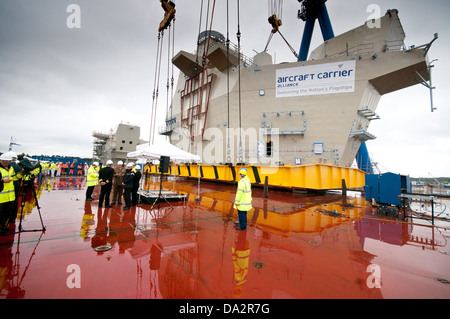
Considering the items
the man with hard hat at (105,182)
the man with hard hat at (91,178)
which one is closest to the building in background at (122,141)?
the man with hard hat at (91,178)

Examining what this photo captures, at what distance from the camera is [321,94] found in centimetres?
1381

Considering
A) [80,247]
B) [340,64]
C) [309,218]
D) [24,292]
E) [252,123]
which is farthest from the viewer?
[252,123]

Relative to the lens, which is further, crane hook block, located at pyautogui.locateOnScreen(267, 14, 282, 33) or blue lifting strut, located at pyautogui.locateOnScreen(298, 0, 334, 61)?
blue lifting strut, located at pyautogui.locateOnScreen(298, 0, 334, 61)

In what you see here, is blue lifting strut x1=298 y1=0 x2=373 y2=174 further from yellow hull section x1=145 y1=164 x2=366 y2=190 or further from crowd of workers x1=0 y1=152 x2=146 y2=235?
crowd of workers x1=0 y1=152 x2=146 y2=235

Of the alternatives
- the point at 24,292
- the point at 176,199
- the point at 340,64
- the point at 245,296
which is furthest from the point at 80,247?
the point at 340,64

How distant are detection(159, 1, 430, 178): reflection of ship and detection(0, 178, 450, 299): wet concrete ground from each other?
849cm

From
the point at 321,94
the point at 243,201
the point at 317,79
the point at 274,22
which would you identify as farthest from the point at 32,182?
the point at 274,22

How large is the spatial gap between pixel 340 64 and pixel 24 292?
17.6 metres

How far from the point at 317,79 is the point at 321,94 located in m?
1.20

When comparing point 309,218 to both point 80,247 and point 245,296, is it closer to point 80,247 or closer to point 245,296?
point 245,296

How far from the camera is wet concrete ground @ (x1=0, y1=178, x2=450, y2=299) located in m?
2.09

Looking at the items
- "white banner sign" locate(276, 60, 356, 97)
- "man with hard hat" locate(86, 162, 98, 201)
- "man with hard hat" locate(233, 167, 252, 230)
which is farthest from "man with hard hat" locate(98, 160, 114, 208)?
"white banner sign" locate(276, 60, 356, 97)

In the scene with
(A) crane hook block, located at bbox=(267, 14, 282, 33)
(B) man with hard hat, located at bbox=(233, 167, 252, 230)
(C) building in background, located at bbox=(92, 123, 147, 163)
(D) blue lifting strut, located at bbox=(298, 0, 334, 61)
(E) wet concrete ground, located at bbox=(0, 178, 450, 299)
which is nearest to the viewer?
(E) wet concrete ground, located at bbox=(0, 178, 450, 299)

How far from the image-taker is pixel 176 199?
307 inches
